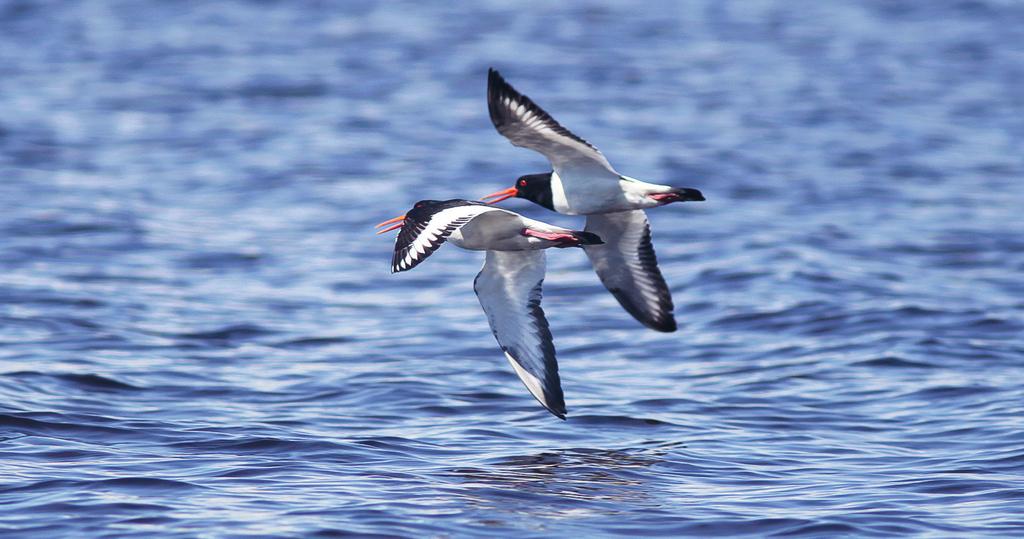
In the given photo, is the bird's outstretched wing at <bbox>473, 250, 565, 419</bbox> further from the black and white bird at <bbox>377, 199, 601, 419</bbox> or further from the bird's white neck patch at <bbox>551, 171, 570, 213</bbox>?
the bird's white neck patch at <bbox>551, 171, 570, 213</bbox>

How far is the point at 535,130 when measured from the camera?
31.4 feet

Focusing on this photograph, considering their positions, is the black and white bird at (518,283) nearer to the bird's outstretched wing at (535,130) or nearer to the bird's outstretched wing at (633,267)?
the bird's outstretched wing at (535,130)

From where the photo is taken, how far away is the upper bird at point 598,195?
941cm

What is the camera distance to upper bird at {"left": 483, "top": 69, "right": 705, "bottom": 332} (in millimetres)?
9414

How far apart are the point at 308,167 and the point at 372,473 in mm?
12379

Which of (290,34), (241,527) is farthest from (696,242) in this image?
(290,34)

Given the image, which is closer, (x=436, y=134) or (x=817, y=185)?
(x=817, y=185)

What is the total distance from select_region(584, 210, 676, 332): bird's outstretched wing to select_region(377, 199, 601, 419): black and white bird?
0.78 meters

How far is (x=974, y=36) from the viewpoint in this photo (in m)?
30.2

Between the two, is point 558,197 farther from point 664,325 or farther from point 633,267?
point 664,325

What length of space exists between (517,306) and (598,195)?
118cm

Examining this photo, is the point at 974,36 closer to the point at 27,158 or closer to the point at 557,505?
the point at 27,158

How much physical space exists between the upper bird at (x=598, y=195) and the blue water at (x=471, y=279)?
99cm

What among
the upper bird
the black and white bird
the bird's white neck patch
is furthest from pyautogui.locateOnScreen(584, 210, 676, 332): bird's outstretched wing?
the bird's white neck patch
